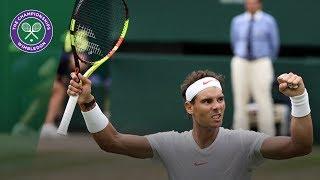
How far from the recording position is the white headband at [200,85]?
486 centimetres

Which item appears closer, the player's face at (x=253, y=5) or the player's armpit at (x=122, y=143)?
the player's armpit at (x=122, y=143)

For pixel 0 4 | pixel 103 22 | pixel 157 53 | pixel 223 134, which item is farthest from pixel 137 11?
pixel 223 134

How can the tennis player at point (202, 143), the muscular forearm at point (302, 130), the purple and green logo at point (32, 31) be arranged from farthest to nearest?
the purple and green logo at point (32, 31), the tennis player at point (202, 143), the muscular forearm at point (302, 130)

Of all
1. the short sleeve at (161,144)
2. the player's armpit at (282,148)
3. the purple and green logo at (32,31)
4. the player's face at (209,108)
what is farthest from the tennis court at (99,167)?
the player's armpit at (282,148)

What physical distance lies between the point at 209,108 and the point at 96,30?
45.9 inches

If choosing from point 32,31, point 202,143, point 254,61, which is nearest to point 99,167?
point 254,61

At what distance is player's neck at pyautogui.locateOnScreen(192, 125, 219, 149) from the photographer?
4.79 m

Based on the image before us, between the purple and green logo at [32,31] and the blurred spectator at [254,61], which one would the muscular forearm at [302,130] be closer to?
the purple and green logo at [32,31]

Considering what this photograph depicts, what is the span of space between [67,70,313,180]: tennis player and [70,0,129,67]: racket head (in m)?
0.59

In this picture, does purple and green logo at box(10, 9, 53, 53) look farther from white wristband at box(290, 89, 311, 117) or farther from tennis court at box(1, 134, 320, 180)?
tennis court at box(1, 134, 320, 180)

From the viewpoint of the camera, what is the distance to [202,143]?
480 centimetres

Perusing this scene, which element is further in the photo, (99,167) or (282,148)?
(99,167)

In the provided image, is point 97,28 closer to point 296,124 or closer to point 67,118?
point 67,118

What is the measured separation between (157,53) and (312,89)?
2.17 meters
